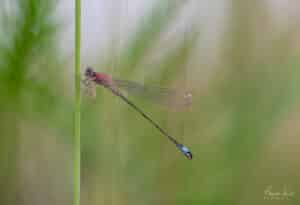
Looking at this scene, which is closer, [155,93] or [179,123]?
[155,93]

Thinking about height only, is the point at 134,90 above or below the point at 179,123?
above

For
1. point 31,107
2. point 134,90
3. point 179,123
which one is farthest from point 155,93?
→ point 31,107

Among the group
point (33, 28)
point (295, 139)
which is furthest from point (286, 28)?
point (33, 28)

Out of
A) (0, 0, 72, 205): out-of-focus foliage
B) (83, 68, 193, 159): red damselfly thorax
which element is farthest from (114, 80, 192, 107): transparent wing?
(0, 0, 72, 205): out-of-focus foliage

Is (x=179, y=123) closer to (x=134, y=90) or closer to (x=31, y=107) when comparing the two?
(x=134, y=90)

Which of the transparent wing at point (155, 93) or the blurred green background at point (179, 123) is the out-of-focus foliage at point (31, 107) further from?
the transparent wing at point (155, 93)
